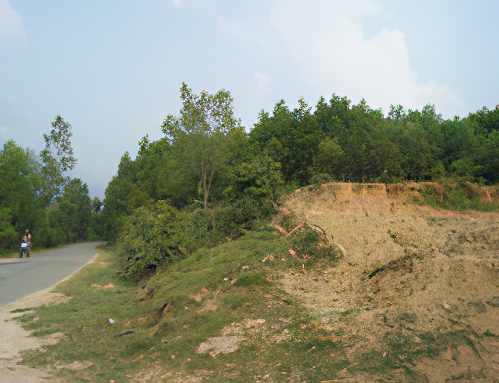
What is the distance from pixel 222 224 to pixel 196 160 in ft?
22.5

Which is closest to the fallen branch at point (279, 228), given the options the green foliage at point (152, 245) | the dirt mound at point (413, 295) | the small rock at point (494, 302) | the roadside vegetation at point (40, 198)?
the dirt mound at point (413, 295)

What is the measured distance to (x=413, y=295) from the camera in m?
5.71

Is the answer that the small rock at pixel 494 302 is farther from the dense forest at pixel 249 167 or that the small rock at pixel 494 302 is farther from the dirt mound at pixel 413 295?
the dense forest at pixel 249 167

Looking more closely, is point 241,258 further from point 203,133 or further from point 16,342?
point 203,133

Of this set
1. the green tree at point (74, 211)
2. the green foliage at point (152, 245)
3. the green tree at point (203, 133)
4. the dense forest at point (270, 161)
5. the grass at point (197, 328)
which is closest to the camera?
the grass at point (197, 328)

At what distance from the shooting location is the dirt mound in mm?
4363

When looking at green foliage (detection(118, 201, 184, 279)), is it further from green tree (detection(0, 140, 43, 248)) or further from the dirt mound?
green tree (detection(0, 140, 43, 248))

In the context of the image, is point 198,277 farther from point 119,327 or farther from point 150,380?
point 150,380

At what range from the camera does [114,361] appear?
5988mm

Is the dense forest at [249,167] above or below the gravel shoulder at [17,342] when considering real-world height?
above

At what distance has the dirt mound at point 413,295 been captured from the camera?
14.3 feet

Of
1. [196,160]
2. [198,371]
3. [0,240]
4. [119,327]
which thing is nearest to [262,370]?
[198,371]

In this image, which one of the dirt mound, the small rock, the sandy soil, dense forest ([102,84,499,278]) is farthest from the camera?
dense forest ([102,84,499,278])

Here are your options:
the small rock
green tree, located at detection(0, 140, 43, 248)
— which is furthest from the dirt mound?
green tree, located at detection(0, 140, 43, 248)
